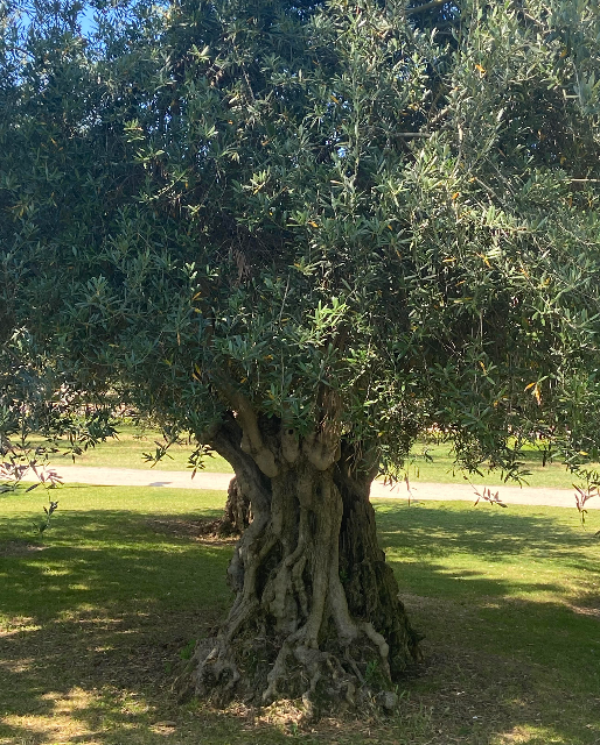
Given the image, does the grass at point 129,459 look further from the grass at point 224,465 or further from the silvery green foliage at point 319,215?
the silvery green foliage at point 319,215

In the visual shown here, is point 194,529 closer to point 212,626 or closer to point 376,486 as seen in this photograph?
point 212,626

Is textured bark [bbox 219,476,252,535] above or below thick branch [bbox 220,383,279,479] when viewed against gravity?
below

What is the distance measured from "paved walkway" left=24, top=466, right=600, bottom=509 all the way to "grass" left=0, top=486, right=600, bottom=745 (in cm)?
393

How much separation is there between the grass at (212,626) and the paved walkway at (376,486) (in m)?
3.93

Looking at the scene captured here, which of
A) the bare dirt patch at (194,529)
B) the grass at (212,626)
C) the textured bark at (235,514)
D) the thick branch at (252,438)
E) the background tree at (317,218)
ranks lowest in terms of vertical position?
the grass at (212,626)

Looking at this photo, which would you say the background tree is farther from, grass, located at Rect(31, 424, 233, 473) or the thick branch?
grass, located at Rect(31, 424, 233, 473)

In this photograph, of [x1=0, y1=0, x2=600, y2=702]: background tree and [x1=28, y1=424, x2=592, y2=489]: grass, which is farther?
[x1=28, y1=424, x2=592, y2=489]: grass

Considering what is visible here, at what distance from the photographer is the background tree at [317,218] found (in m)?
5.48

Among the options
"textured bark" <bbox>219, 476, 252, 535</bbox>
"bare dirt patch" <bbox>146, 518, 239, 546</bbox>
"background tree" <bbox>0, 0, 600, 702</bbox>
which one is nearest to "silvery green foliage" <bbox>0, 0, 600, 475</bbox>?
"background tree" <bbox>0, 0, 600, 702</bbox>

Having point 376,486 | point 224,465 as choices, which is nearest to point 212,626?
point 376,486

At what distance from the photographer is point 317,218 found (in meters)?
5.73

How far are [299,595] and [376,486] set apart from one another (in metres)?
19.0

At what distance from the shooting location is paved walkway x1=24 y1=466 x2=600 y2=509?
23.4m

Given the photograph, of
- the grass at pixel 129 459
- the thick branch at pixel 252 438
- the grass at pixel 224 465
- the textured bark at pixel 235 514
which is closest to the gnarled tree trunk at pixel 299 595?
the thick branch at pixel 252 438
